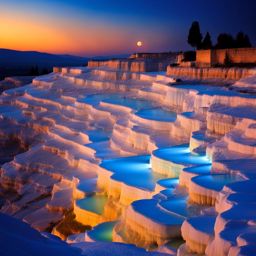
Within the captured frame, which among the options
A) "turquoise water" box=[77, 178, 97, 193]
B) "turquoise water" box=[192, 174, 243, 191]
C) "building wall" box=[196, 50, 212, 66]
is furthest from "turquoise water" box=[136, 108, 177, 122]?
"turquoise water" box=[192, 174, 243, 191]

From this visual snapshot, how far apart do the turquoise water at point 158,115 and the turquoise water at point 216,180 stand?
5.53 m

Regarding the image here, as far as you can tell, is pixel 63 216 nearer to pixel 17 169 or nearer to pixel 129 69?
pixel 17 169

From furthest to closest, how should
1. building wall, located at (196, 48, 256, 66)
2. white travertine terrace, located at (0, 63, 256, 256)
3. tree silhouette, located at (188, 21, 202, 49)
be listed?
tree silhouette, located at (188, 21, 202, 49) < building wall, located at (196, 48, 256, 66) < white travertine terrace, located at (0, 63, 256, 256)

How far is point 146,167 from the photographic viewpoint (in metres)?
11.6

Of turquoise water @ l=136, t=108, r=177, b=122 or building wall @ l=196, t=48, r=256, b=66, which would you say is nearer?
turquoise water @ l=136, t=108, r=177, b=122

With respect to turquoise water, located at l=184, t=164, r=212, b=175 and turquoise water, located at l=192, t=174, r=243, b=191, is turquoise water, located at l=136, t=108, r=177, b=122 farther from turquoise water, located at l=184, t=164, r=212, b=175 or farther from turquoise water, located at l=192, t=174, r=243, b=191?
turquoise water, located at l=192, t=174, r=243, b=191

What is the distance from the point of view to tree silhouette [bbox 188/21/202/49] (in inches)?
1167

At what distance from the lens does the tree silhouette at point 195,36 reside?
29.6 metres

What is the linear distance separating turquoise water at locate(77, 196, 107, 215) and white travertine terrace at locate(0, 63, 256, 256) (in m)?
0.02

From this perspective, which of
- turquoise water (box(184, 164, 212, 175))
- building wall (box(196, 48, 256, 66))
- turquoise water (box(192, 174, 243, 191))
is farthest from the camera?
building wall (box(196, 48, 256, 66))

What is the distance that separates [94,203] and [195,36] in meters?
19.2

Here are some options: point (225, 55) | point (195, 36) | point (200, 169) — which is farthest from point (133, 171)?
point (195, 36)

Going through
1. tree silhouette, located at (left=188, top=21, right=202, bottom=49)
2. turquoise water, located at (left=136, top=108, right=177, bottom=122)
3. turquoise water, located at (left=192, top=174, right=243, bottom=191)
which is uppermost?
tree silhouette, located at (left=188, top=21, right=202, bottom=49)

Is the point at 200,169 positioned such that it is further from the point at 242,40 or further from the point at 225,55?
the point at 242,40
